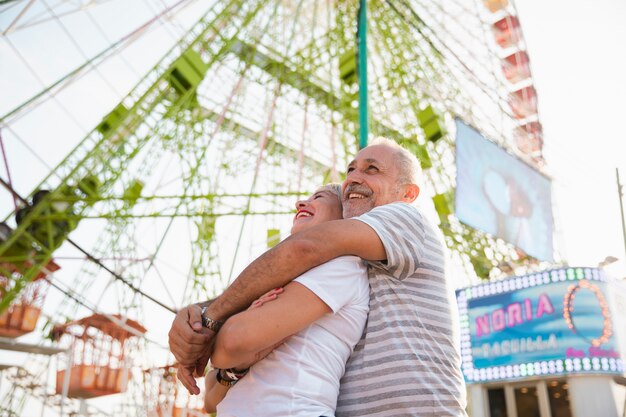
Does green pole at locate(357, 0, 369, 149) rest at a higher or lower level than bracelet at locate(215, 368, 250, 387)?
higher

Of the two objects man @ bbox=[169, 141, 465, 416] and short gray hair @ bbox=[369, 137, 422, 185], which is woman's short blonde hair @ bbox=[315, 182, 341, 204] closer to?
short gray hair @ bbox=[369, 137, 422, 185]

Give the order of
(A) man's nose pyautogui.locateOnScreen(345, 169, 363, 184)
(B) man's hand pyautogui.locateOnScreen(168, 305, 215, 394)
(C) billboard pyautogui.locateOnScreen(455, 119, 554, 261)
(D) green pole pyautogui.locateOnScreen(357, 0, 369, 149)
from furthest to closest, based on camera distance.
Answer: (C) billboard pyautogui.locateOnScreen(455, 119, 554, 261)
(D) green pole pyautogui.locateOnScreen(357, 0, 369, 149)
(A) man's nose pyautogui.locateOnScreen(345, 169, 363, 184)
(B) man's hand pyautogui.locateOnScreen(168, 305, 215, 394)

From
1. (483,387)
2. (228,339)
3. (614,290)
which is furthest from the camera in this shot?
(483,387)

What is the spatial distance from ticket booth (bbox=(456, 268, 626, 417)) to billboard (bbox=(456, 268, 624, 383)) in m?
0.01

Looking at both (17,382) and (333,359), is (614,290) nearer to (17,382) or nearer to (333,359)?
(333,359)

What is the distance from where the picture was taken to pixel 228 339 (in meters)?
1.12

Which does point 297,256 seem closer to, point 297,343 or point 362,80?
point 297,343

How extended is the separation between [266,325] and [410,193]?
614mm

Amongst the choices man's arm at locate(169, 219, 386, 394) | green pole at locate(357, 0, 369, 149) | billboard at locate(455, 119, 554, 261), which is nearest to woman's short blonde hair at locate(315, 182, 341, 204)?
man's arm at locate(169, 219, 386, 394)

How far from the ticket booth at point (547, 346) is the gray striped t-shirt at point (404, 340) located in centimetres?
870

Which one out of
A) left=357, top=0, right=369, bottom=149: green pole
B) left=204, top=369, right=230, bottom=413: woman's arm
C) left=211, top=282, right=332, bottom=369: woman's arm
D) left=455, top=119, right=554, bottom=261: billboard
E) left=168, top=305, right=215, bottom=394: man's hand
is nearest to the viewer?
left=211, top=282, right=332, bottom=369: woman's arm

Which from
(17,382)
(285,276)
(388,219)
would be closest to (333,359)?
(285,276)

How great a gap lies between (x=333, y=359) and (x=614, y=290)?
9.70 metres

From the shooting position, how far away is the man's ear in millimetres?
1513
